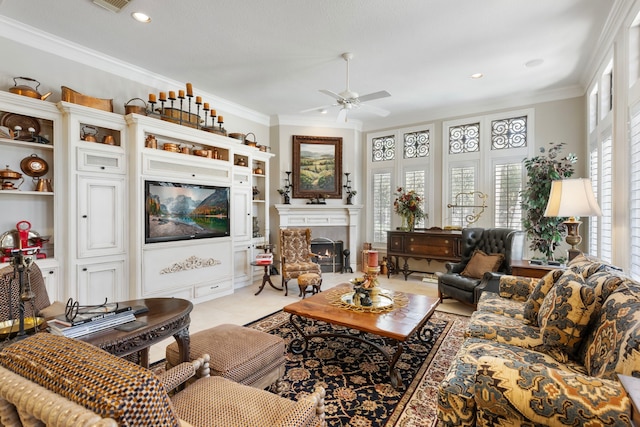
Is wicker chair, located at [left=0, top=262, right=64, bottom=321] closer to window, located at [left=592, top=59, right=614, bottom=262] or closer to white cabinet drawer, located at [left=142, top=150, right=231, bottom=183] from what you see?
white cabinet drawer, located at [left=142, top=150, right=231, bottom=183]

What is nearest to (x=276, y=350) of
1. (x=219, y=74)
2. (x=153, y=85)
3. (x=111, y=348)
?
(x=111, y=348)

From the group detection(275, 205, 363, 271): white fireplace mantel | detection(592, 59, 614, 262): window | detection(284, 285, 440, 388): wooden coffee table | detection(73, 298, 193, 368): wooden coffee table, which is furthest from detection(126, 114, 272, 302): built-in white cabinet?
detection(592, 59, 614, 262): window

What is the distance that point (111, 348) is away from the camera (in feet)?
5.27

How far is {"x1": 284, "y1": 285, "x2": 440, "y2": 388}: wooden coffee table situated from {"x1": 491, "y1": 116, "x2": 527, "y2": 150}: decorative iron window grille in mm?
3727

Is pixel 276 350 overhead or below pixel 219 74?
below

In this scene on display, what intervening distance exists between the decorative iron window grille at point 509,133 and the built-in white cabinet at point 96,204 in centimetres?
578

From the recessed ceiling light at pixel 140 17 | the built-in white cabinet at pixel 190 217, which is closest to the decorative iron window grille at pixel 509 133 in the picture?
the built-in white cabinet at pixel 190 217

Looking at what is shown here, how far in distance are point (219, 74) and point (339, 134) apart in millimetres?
2864

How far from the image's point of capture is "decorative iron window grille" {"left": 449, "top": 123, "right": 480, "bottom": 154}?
5.56 meters

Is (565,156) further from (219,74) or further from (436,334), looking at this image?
(219,74)

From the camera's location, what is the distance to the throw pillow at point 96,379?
665 millimetres

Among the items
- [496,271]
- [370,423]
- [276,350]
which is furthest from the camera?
[496,271]

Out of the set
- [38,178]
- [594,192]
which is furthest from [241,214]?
[594,192]

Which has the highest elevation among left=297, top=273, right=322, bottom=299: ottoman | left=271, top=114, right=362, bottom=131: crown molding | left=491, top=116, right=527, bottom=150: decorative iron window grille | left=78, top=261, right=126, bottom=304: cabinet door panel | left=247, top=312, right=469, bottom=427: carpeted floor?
left=271, top=114, right=362, bottom=131: crown molding
